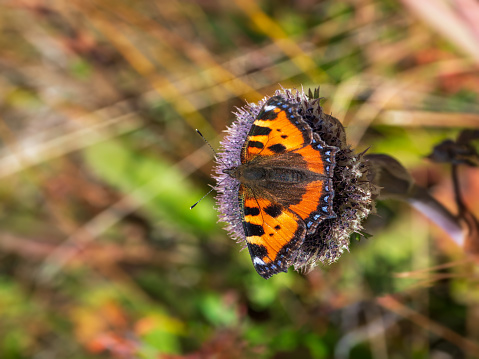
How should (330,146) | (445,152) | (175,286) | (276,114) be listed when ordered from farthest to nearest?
(175,286) < (445,152) < (276,114) < (330,146)

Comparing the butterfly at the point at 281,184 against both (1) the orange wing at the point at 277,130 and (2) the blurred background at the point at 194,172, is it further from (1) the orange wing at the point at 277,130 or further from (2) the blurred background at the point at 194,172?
(2) the blurred background at the point at 194,172

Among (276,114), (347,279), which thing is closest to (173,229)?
(347,279)

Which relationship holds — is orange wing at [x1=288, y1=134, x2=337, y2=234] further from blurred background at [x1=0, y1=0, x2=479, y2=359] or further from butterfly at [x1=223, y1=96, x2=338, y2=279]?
blurred background at [x1=0, y1=0, x2=479, y2=359]

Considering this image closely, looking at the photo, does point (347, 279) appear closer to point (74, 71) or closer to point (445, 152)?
point (445, 152)

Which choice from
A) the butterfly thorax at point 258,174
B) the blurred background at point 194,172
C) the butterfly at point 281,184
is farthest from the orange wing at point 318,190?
the blurred background at point 194,172

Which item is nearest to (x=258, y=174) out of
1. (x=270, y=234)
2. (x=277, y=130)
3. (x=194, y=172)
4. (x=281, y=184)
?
(x=281, y=184)

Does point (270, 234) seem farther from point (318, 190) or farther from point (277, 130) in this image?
point (277, 130)

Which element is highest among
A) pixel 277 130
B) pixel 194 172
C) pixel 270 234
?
pixel 194 172
